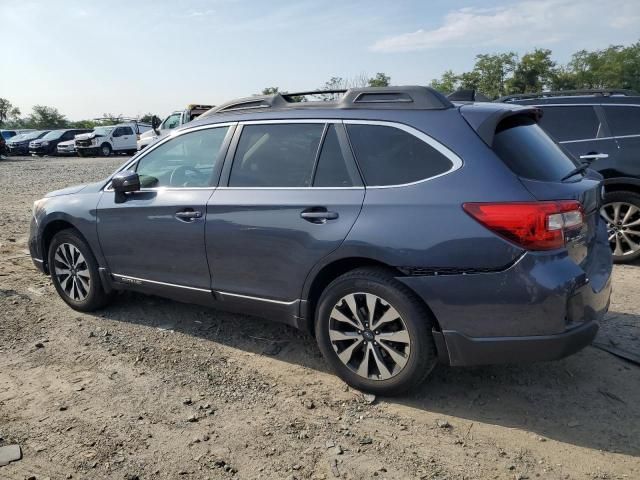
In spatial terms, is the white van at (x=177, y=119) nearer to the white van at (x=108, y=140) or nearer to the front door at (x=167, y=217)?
the white van at (x=108, y=140)

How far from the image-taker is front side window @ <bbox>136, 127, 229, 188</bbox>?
4.04m

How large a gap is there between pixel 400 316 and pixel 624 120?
15.4 ft

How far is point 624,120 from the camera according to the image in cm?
628

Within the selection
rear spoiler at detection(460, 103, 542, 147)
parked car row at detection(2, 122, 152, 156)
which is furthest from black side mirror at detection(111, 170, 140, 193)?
parked car row at detection(2, 122, 152, 156)

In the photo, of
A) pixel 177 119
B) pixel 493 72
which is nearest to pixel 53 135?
Result: pixel 177 119

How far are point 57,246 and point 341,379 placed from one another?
9.86ft

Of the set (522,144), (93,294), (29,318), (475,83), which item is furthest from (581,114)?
(475,83)

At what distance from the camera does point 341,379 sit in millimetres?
3533

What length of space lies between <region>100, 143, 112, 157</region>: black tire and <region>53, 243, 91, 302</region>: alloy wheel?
96.3ft

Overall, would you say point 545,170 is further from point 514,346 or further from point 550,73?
point 550,73

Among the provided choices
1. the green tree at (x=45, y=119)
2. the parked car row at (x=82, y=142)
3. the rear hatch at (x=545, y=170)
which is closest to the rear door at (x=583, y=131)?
the rear hatch at (x=545, y=170)

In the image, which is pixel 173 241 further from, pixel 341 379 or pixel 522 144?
pixel 522 144

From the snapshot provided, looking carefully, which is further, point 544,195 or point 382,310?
point 382,310

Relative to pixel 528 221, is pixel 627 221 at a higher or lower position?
lower
